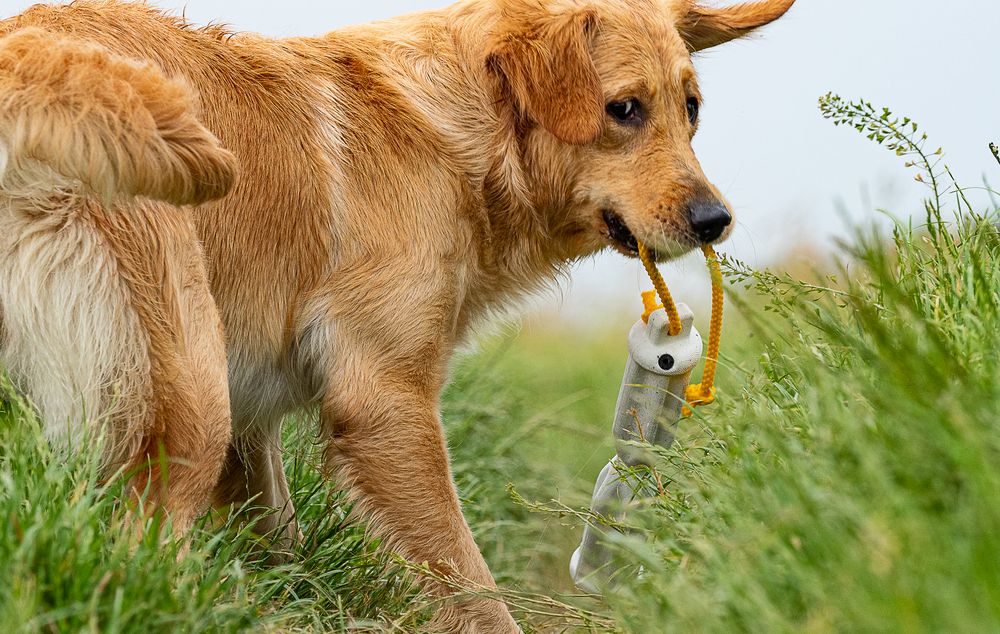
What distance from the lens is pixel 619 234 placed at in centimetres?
368

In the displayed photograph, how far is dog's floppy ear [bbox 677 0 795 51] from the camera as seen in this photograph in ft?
13.8

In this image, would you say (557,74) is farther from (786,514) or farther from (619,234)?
(786,514)

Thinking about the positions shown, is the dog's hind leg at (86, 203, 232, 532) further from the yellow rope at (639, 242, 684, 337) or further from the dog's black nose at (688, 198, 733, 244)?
the dog's black nose at (688, 198, 733, 244)

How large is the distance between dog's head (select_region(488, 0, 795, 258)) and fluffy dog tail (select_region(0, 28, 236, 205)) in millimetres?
1353

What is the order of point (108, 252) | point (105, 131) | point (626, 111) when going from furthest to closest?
point (626, 111) → point (108, 252) → point (105, 131)

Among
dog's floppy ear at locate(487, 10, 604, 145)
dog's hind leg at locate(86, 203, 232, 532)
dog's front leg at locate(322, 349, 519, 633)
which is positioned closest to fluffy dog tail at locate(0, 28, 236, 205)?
dog's hind leg at locate(86, 203, 232, 532)

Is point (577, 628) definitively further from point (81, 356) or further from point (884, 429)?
point (81, 356)

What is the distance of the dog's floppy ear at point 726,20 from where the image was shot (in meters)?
4.20

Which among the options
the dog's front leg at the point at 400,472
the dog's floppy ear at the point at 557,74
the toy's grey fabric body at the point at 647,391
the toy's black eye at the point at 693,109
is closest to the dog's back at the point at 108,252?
the dog's front leg at the point at 400,472

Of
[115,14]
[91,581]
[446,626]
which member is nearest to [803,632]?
[91,581]

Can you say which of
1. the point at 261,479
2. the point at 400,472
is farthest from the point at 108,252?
the point at 261,479

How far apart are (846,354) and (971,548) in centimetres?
124

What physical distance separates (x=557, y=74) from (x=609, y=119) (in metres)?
0.25

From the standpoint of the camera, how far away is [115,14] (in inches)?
126
